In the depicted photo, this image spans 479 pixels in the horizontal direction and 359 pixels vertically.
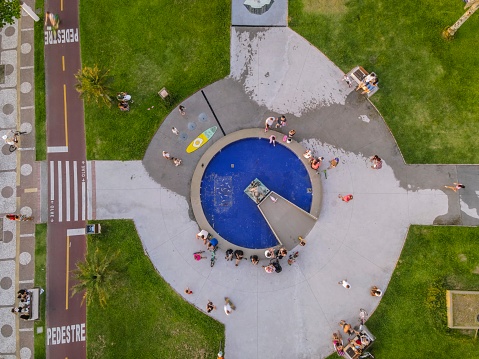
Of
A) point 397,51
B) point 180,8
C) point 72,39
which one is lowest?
point 397,51

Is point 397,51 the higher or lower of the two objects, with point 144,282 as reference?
higher

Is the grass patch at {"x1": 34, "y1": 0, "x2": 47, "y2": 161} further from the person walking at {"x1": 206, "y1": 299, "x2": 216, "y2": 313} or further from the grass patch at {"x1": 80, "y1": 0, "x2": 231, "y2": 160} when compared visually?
the person walking at {"x1": 206, "y1": 299, "x2": 216, "y2": 313}

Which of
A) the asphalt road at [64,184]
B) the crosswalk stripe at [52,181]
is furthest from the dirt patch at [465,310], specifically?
the crosswalk stripe at [52,181]

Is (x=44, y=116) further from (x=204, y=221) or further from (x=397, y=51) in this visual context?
(x=397, y=51)

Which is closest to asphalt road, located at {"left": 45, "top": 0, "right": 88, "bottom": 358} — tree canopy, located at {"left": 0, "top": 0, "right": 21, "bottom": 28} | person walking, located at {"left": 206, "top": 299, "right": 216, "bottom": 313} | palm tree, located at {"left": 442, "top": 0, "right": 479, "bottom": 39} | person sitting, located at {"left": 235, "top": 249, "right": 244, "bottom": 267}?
tree canopy, located at {"left": 0, "top": 0, "right": 21, "bottom": 28}

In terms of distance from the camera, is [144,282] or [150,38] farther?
[150,38]

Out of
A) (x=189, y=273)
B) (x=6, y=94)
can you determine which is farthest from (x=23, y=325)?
(x=6, y=94)

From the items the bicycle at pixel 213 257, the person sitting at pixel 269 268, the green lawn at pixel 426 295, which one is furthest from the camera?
the bicycle at pixel 213 257

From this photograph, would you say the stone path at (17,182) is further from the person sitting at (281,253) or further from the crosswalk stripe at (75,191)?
the person sitting at (281,253)
